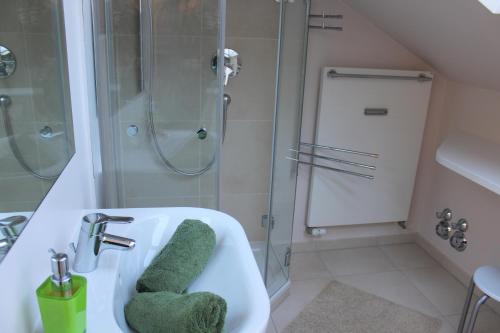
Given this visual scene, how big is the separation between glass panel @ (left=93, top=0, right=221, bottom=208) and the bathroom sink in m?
0.63

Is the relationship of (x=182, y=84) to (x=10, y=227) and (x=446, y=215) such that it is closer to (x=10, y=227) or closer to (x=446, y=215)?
(x=10, y=227)

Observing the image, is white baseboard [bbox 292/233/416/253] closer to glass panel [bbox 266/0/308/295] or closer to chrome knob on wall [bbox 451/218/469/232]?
glass panel [bbox 266/0/308/295]

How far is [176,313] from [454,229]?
2186 mm

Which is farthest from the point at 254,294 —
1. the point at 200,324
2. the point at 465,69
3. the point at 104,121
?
the point at 465,69

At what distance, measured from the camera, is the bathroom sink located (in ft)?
2.64

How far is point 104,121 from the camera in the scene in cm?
167

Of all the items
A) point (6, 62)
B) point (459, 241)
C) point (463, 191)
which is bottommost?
point (459, 241)

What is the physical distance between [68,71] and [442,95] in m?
2.30

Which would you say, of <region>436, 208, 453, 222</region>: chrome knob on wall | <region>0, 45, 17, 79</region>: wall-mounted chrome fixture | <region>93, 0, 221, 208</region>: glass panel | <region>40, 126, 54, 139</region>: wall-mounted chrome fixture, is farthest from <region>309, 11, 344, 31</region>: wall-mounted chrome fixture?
<region>0, 45, 17, 79</region>: wall-mounted chrome fixture

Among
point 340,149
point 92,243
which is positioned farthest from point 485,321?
point 92,243

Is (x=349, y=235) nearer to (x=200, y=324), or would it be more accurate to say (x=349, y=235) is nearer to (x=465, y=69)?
(x=465, y=69)

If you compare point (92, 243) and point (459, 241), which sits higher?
point (92, 243)

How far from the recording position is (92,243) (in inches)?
35.8

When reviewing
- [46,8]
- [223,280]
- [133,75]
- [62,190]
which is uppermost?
[46,8]
